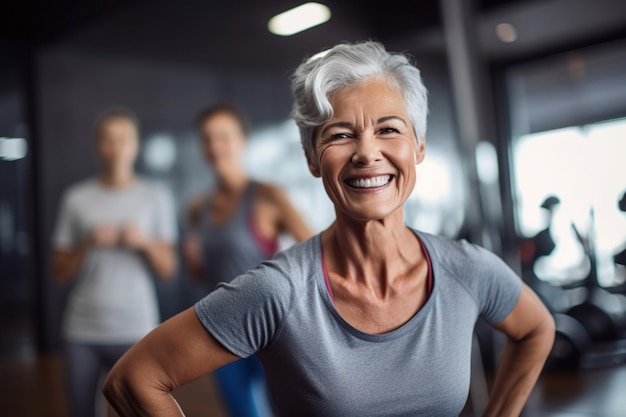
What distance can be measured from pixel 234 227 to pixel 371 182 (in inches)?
45.0

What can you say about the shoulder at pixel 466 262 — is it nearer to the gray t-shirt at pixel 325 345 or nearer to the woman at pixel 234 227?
the gray t-shirt at pixel 325 345

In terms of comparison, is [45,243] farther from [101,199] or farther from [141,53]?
[141,53]

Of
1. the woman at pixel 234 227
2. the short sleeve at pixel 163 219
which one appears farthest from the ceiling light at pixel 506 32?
the short sleeve at pixel 163 219

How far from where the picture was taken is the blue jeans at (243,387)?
1.90 m

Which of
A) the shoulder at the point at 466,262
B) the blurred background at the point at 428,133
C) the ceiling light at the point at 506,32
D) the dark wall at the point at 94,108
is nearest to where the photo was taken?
the shoulder at the point at 466,262

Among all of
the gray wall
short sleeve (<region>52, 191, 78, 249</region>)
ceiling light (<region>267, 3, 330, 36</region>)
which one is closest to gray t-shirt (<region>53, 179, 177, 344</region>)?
short sleeve (<region>52, 191, 78, 249</region>)

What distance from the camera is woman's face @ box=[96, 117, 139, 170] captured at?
8.48ft

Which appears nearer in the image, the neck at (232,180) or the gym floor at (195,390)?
the gym floor at (195,390)

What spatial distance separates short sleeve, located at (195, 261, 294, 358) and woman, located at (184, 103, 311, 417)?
972 mm

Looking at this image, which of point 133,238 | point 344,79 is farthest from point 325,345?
point 133,238

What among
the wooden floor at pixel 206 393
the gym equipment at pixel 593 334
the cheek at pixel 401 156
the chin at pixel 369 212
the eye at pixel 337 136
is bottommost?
the wooden floor at pixel 206 393

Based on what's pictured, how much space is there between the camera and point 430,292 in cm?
104

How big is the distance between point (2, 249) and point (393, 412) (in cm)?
254

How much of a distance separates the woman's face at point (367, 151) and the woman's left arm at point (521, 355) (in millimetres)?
353
